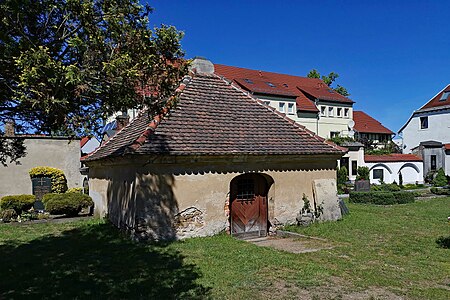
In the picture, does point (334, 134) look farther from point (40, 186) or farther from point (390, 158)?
point (40, 186)

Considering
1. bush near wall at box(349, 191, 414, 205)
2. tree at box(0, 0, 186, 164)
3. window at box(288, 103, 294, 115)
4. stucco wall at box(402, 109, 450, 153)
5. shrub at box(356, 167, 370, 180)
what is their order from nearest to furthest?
tree at box(0, 0, 186, 164), bush near wall at box(349, 191, 414, 205), shrub at box(356, 167, 370, 180), window at box(288, 103, 294, 115), stucco wall at box(402, 109, 450, 153)

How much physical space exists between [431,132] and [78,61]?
4693 cm

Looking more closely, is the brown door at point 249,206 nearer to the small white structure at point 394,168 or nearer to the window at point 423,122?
the small white structure at point 394,168

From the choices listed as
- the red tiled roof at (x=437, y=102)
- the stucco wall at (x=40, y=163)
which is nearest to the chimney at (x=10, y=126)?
the stucco wall at (x=40, y=163)

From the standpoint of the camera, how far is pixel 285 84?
44.2m

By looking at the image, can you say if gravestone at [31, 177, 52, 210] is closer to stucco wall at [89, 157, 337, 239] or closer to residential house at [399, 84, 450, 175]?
stucco wall at [89, 157, 337, 239]

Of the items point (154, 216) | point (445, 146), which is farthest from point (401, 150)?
point (154, 216)

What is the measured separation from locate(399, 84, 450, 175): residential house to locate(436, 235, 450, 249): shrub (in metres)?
31.5

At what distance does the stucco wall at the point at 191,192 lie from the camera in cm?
1102

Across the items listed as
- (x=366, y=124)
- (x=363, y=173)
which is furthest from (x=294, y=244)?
(x=366, y=124)

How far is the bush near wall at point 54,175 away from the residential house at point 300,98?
19124mm

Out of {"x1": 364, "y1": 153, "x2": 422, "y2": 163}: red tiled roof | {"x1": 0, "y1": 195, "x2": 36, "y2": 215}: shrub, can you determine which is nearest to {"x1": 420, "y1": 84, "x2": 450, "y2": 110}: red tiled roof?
{"x1": 364, "y1": 153, "x2": 422, "y2": 163}: red tiled roof

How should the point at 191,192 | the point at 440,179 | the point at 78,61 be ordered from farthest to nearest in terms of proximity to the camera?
the point at 440,179
the point at 191,192
the point at 78,61

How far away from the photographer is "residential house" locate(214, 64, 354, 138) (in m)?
38.7
